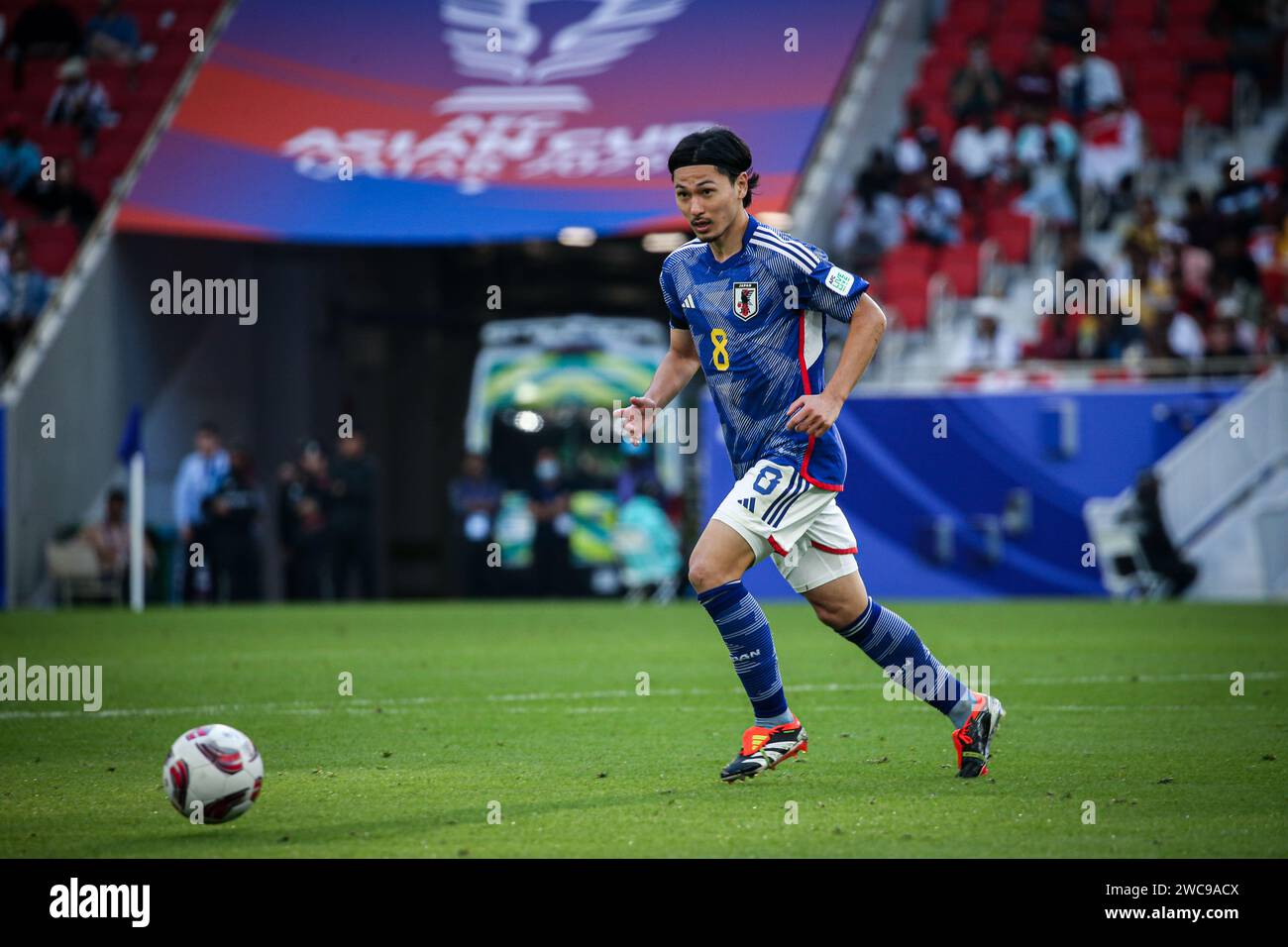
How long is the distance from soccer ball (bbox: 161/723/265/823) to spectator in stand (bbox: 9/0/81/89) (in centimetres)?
2083

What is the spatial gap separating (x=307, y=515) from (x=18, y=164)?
22.4 feet

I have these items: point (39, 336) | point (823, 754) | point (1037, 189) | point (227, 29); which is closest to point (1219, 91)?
point (1037, 189)

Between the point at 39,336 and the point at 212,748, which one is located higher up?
the point at 39,336

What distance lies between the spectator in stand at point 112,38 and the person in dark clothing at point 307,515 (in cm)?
733

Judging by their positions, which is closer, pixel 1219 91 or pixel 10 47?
pixel 1219 91

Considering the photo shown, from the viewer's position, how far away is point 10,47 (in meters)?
24.8

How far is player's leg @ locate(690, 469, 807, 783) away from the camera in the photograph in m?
6.68

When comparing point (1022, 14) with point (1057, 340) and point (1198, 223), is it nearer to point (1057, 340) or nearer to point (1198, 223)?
point (1198, 223)

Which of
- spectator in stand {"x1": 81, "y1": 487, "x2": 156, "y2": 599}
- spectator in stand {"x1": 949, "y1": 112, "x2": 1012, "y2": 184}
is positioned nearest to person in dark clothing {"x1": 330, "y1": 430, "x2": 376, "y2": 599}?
spectator in stand {"x1": 81, "y1": 487, "x2": 156, "y2": 599}

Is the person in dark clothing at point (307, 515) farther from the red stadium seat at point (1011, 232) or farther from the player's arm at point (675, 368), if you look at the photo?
the player's arm at point (675, 368)

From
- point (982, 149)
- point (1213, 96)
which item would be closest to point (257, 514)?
point (982, 149)

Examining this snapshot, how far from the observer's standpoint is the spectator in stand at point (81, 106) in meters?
24.1
